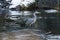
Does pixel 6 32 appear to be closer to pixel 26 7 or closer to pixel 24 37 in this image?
pixel 24 37

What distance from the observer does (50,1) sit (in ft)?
109

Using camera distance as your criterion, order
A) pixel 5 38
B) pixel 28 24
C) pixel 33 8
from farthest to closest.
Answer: pixel 33 8 < pixel 28 24 < pixel 5 38

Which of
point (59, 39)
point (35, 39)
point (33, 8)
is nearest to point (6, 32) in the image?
point (35, 39)

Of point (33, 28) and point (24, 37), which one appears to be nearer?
point (24, 37)

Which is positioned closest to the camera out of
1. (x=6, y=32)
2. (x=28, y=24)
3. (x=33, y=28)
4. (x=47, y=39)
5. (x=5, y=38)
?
(x=47, y=39)

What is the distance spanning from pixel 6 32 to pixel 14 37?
1.52 metres

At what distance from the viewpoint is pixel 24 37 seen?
10.8 metres

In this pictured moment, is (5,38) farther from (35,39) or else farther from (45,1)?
(45,1)

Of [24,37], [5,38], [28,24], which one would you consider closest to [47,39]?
[24,37]

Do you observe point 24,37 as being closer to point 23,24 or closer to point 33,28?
point 33,28

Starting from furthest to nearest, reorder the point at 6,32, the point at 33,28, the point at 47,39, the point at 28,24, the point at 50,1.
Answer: the point at 50,1 < the point at 28,24 < the point at 33,28 < the point at 6,32 < the point at 47,39

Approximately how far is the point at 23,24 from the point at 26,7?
1308cm

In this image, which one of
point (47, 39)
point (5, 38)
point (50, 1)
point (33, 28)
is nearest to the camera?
point (47, 39)

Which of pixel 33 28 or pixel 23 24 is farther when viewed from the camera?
pixel 23 24
